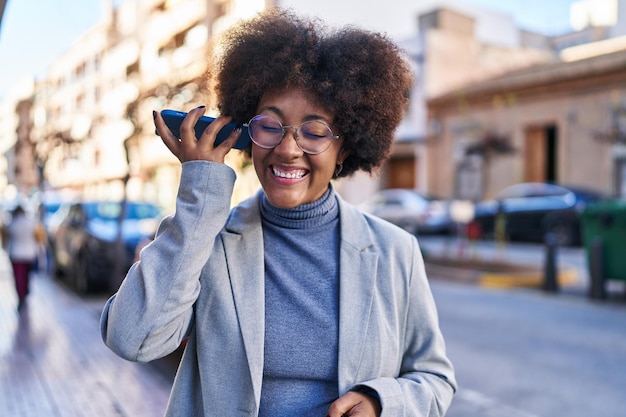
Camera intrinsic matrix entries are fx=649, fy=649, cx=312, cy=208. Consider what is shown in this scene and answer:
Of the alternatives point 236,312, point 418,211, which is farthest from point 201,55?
point 236,312

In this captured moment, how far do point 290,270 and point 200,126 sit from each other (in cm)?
43

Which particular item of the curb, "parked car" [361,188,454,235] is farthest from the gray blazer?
"parked car" [361,188,454,235]

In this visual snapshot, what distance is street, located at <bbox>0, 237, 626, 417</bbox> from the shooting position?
4973 millimetres

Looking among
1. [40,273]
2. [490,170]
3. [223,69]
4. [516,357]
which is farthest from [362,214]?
[490,170]

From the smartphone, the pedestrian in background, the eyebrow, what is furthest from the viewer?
the pedestrian in background

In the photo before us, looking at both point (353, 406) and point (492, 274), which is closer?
point (353, 406)

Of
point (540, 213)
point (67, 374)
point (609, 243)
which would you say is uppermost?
point (609, 243)

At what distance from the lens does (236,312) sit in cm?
156

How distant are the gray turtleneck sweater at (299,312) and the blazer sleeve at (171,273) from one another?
8.6 inches

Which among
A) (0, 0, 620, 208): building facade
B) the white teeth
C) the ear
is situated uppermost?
(0, 0, 620, 208): building facade

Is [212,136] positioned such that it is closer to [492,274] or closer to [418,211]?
[492,274]

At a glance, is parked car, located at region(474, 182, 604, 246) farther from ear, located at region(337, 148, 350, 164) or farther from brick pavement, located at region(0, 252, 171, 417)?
ear, located at region(337, 148, 350, 164)

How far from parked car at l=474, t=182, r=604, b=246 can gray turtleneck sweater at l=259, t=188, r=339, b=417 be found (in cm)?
1625

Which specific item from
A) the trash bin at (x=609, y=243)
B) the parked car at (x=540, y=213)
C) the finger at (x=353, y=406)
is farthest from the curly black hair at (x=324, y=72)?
the parked car at (x=540, y=213)
